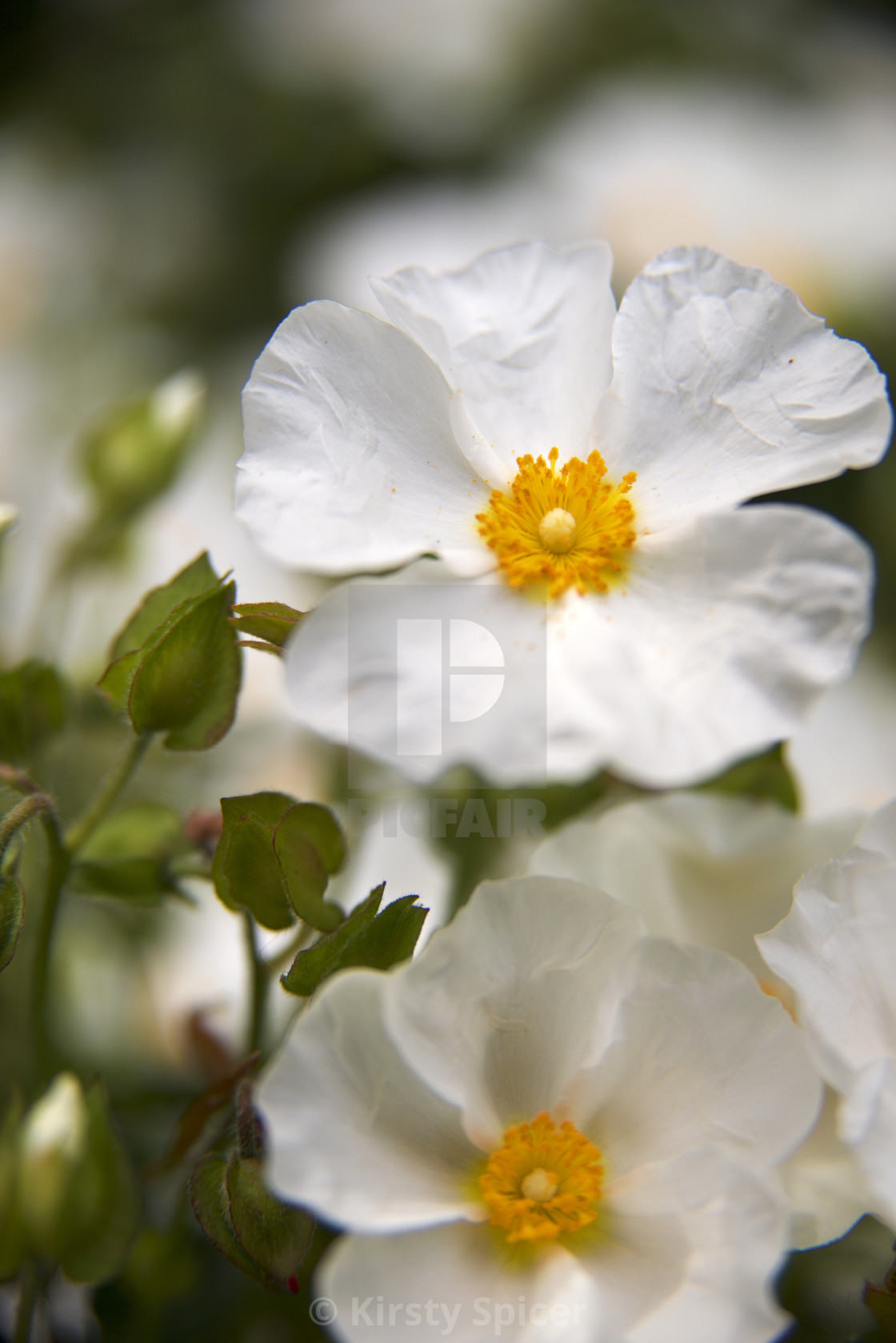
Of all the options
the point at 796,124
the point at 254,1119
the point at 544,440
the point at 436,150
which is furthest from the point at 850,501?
the point at 254,1119

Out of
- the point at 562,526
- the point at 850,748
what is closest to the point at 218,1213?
the point at 562,526

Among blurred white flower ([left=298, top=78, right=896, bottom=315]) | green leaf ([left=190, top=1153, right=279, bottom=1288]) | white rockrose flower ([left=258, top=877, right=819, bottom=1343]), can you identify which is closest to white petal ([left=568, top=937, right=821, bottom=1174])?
white rockrose flower ([left=258, top=877, right=819, bottom=1343])

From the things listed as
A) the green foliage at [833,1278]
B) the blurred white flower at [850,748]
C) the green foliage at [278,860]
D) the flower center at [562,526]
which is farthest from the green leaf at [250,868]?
the blurred white flower at [850,748]

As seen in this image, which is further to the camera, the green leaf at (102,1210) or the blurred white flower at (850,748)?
the blurred white flower at (850,748)

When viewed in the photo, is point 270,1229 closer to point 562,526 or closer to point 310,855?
point 310,855

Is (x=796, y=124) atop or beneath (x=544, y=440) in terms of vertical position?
atop

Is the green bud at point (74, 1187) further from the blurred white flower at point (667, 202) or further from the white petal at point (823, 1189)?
the blurred white flower at point (667, 202)

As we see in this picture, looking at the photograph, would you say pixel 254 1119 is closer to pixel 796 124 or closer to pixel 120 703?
pixel 120 703
